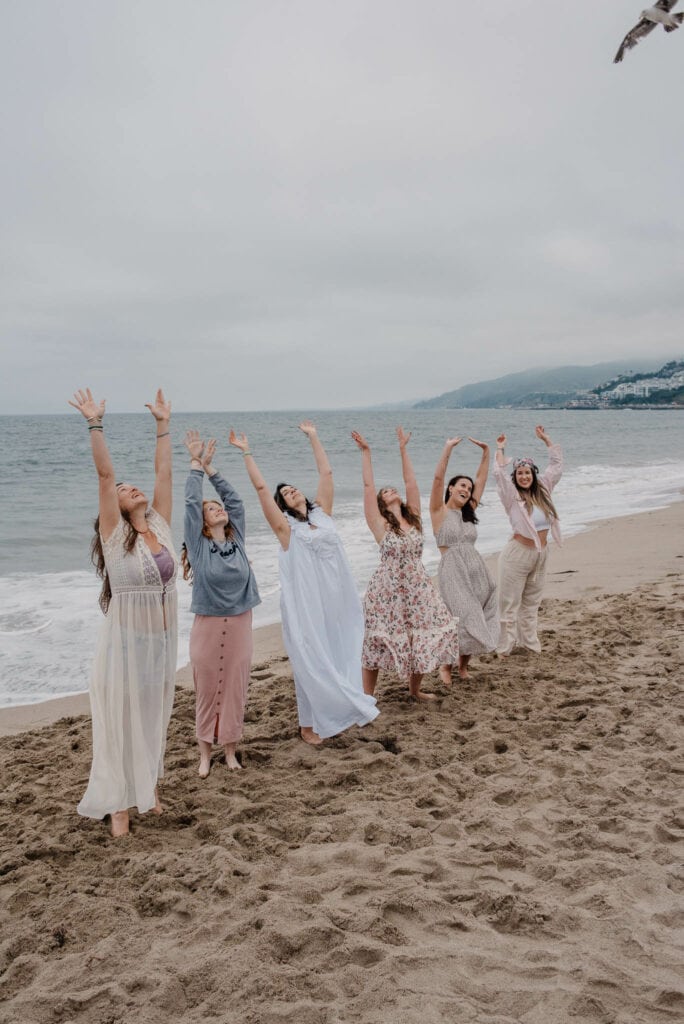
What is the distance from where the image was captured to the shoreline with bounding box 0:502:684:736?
6.51 metres

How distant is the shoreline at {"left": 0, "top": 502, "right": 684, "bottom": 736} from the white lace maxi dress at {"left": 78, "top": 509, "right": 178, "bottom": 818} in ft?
7.97

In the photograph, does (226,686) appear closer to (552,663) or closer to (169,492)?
(169,492)

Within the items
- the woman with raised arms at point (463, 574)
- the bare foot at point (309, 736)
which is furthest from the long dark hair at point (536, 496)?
the bare foot at point (309, 736)

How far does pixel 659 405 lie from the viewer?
13512 centimetres

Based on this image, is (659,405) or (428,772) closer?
(428,772)

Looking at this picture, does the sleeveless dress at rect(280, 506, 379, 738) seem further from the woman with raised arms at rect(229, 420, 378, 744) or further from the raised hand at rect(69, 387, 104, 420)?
the raised hand at rect(69, 387, 104, 420)

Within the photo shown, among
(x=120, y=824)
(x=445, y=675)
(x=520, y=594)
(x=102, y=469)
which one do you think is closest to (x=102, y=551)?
(x=102, y=469)

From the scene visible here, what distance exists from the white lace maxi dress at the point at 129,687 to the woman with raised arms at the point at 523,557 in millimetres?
3830

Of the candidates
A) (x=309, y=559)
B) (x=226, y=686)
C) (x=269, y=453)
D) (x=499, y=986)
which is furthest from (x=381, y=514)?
(x=269, y=453)

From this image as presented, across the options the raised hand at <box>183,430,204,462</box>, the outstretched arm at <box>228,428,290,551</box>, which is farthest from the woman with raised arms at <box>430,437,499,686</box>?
the raised hand at <box>183,430,204,462</box>

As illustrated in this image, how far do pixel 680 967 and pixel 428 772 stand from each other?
2.01 metres

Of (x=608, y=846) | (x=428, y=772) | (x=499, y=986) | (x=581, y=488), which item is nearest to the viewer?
(x=499, y=986)

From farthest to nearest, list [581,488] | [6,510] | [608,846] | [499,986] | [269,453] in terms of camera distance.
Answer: [269,453], [581,488], [6,510], [608,846], [499,986]

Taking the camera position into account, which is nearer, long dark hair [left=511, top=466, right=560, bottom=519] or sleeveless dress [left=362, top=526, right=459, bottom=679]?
sleeveless dress [left=362, top=526, right=459, bottom=679]
